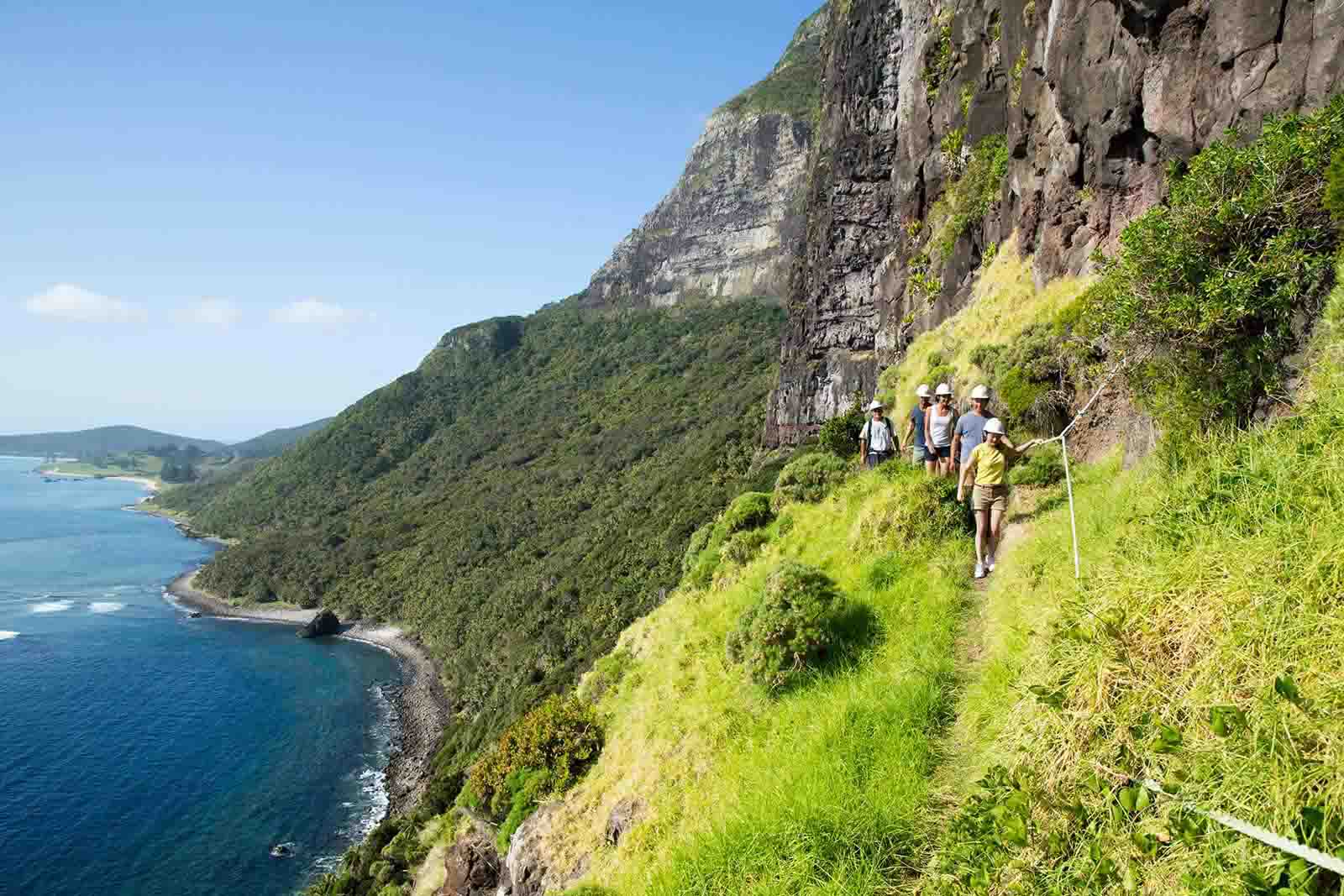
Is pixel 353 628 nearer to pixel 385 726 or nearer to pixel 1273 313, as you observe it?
pixel 385 726

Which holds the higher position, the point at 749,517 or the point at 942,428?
the point at 942,428

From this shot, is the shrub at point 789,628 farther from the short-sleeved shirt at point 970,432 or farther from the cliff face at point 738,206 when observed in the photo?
the cliff face at point 738,206

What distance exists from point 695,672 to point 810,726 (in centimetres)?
371

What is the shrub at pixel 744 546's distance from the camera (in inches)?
557

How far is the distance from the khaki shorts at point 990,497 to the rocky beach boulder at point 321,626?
9637 cm

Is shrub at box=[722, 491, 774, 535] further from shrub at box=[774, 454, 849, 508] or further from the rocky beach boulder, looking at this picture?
the rocky beach boulder

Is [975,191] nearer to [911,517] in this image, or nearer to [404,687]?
[911,517]

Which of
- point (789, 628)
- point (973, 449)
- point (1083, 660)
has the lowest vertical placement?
point (789, 628)

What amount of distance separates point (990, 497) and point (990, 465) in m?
0.41

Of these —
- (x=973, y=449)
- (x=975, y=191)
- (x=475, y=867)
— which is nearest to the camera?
(x=973, y=449)

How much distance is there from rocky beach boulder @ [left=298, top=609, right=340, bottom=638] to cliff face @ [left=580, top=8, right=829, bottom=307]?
98.3 m

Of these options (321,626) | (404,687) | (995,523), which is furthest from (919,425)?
(321,626)

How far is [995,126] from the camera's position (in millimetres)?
24734

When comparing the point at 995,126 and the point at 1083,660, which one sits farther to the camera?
the point at 995,126
